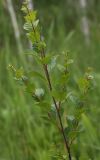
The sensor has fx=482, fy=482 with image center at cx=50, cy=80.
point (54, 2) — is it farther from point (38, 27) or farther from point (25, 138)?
point (38, 27)

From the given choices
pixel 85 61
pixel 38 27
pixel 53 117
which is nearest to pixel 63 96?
pixel 53 117

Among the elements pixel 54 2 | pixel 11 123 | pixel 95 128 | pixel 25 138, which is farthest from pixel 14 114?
pixel 54 2

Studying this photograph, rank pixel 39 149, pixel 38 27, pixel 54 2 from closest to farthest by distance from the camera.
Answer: pixel 38 27 < pixel 39 149 < pixel 54 2

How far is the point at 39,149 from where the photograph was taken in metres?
2.04

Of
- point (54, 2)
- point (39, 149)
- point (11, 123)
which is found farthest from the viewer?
point (54, 2)

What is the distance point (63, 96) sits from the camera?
3.38ft

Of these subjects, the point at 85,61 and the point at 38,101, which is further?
the point at 85,61

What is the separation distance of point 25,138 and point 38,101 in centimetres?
115

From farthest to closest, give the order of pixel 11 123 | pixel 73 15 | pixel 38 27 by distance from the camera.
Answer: pixel 73 15
pixel 11 123
pixel 38 27

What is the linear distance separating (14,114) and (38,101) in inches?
51.6

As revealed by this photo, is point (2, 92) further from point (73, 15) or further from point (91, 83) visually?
point (73, 15)

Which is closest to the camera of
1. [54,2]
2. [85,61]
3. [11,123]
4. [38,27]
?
[38,27]

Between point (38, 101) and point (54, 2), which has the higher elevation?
point (38, 101)

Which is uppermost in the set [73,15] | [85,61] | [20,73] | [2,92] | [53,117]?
[20,73]
